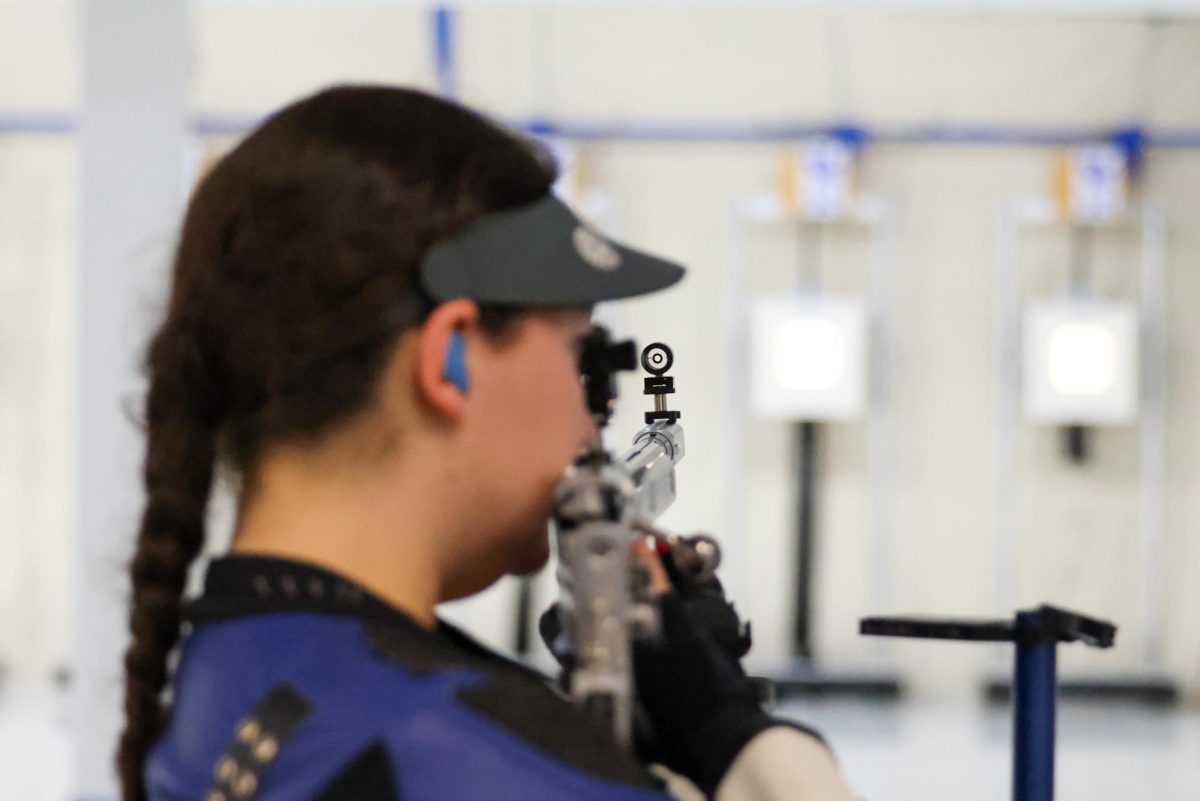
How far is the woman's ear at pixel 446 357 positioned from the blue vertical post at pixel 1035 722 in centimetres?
92

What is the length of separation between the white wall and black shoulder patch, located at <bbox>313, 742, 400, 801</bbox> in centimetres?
393

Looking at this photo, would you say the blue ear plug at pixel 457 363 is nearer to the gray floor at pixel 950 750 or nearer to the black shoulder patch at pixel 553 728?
the black shoulder patch at pixel 553 728

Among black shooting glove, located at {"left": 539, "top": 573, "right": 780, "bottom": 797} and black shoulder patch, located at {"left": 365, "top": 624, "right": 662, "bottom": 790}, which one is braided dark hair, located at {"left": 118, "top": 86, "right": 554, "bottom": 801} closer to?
black shoulder patch, located at {"left": 365, "top": 624, "right": 662, "bottom": 790}

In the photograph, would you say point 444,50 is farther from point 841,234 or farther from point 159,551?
point 159,551

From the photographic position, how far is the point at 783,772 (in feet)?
2.45

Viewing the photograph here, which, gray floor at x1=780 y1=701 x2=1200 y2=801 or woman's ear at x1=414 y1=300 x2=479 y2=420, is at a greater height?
woman's ear at x1=414 y1=300 x2=479 y2=420

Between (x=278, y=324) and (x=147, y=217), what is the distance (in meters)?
2.01

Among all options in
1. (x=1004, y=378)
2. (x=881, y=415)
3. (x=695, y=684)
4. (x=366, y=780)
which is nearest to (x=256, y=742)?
(x=366, y=780)

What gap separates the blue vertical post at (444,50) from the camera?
4516 millimetres

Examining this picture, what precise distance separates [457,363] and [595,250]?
0.34ft

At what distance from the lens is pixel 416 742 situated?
59 centimetres

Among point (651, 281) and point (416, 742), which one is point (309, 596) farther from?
point (651, 281)

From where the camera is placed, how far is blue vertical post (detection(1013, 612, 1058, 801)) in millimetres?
1407

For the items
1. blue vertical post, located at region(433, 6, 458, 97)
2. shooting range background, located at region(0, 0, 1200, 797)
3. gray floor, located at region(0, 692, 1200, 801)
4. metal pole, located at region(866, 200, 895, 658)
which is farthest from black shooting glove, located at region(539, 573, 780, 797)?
blue vertical post, located at region(433, 6, 458, 97)
